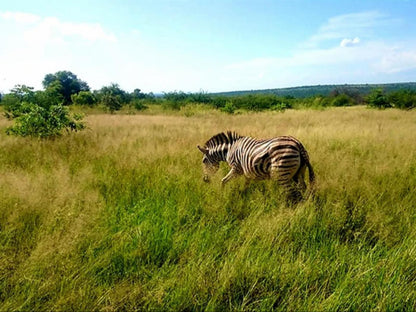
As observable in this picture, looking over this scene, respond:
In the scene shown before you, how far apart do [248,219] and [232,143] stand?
201 centimetres

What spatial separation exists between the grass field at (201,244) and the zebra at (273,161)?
0.23m

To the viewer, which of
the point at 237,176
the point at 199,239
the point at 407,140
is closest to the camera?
the point at 199,239

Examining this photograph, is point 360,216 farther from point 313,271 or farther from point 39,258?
point 39,258

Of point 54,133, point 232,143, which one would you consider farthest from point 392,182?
point 54,133

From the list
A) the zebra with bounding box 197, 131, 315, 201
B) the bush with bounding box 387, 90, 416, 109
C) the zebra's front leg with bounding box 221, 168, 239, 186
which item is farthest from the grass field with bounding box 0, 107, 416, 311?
the bush with bounding box 387, 90, 416, 109

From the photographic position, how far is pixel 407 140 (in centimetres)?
749

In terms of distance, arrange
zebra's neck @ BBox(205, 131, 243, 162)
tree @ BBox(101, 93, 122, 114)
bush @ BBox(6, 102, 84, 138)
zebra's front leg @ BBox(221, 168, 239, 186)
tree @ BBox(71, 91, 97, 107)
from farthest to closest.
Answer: tree @ BBox(71, 91, 97, 107)
tree @ BBox(101, 93, 122, 114)
bush @ BBox(6, 102, 84, 138)
zebra's neck @ BBox(205, 131, 243, 162)
zebra's front leg @ BBox(221, 168, 239, 186)

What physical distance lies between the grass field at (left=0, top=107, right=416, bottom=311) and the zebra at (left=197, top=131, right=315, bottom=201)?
229mm

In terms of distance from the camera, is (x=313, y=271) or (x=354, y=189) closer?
(x=313, y=271)

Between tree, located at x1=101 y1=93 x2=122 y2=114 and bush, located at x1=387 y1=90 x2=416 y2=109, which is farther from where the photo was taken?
bush, located at x1=387 y1=90 x2=416 y2=109

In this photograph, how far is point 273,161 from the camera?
3.78m

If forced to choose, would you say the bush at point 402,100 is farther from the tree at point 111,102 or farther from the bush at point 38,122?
the bush at point 38,122

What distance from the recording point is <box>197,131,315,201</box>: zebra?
371 cm

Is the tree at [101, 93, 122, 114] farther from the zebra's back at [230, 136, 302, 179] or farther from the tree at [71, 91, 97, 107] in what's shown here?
the zebra's back at [230, 136, 302, 179]
